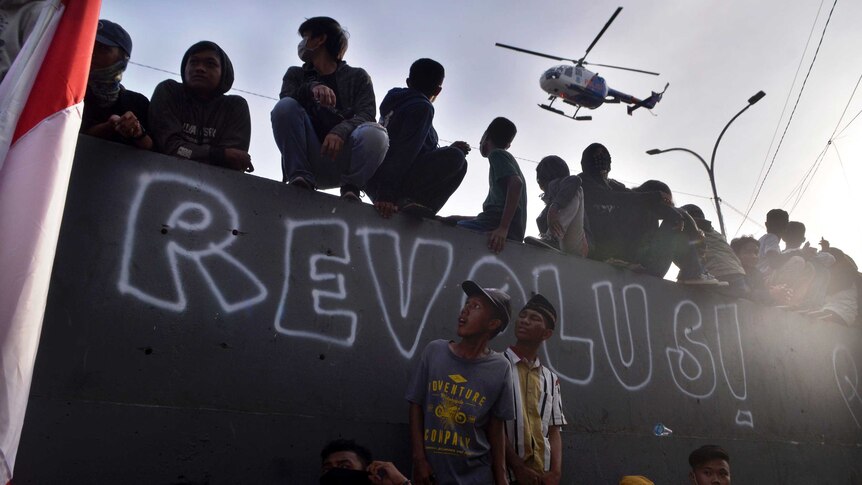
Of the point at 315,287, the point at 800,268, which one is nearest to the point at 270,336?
the point at 315,287

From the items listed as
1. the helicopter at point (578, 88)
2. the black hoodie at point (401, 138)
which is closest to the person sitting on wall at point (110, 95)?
the black hoodie at point (401, 138)

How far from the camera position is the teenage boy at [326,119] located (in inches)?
167

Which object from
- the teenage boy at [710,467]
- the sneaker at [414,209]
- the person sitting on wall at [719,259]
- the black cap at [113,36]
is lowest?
the teenage boy at [710,467]

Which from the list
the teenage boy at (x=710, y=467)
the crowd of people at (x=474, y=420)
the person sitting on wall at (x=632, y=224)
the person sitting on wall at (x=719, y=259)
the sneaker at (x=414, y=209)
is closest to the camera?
the crowd of people at (x=474, y=420)

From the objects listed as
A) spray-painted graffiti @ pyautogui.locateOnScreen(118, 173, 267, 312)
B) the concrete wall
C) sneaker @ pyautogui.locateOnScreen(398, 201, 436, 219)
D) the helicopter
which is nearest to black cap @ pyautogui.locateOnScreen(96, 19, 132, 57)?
the concrete wall

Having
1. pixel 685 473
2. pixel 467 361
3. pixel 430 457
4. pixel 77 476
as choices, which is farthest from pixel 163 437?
pixel 685 473

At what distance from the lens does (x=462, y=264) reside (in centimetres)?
477

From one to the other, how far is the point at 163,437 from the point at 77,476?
40 centimetres

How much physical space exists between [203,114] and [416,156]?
145cm

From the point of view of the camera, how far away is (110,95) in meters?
3.76

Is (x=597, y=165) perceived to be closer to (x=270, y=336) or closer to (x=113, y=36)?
(x=270, y=336)

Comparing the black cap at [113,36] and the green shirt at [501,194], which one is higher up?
the black cap at [113,36]

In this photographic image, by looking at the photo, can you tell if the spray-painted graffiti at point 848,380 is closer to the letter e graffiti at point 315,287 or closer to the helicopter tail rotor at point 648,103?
the letter e graffiti at point 315,287

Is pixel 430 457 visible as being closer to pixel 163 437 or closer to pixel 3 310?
pixel 163 437
